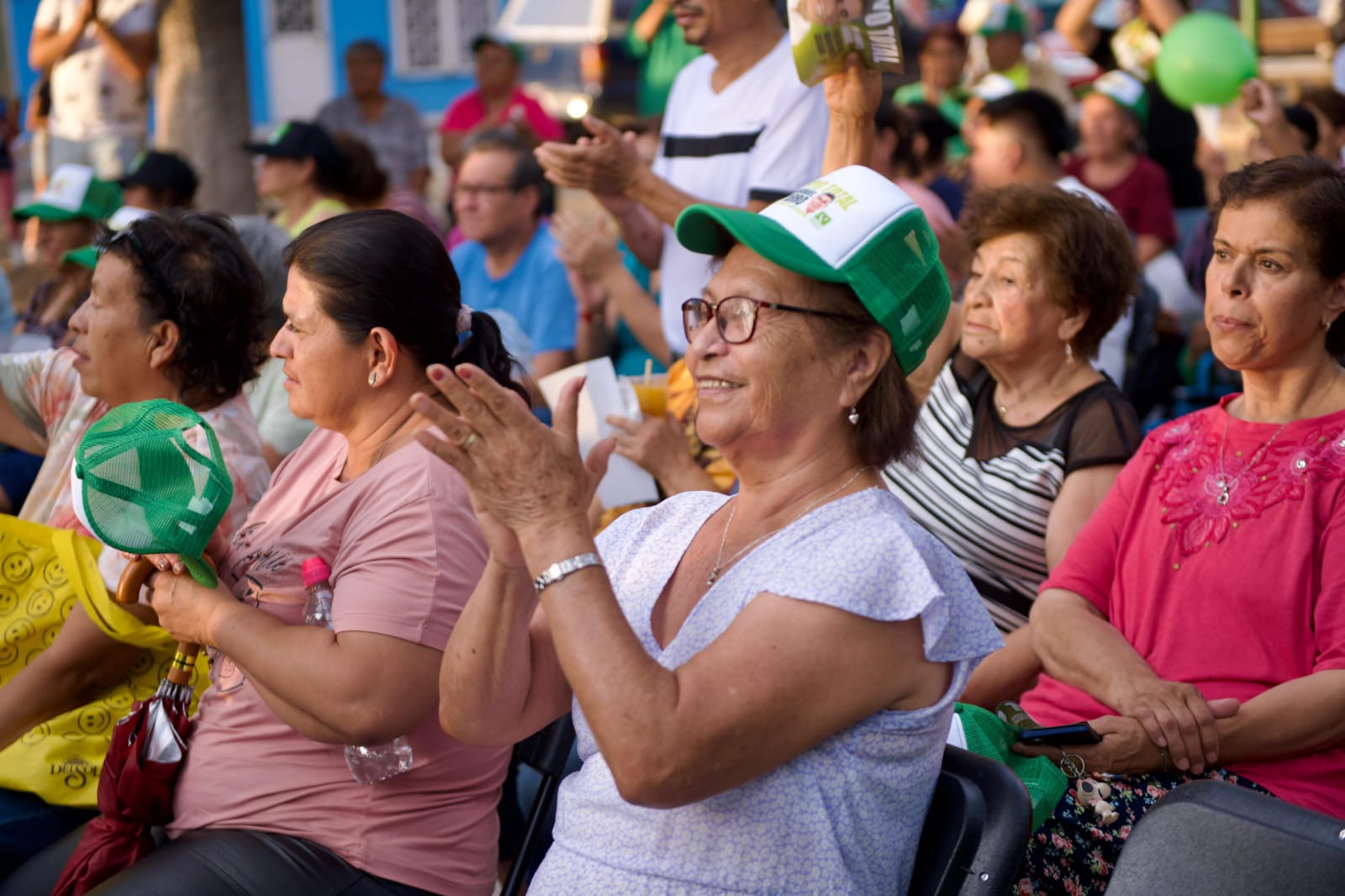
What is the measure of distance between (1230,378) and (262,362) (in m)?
3.46

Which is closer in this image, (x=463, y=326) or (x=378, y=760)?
(x=378, y=760)

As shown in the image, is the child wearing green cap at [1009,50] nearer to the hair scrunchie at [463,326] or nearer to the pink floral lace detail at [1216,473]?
the pink floral lace detail at [1216,473]

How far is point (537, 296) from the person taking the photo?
5.38 m

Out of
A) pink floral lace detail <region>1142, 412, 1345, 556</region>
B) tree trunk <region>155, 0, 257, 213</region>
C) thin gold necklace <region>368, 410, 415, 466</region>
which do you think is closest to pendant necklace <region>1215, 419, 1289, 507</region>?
pink floral lace detail <region>1142, 412, 1345, 556</region>

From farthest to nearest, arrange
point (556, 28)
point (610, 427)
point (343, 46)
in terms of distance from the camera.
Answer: point (343, 46) < point (556, 28) < point (610, 427)

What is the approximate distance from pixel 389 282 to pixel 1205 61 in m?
5.23

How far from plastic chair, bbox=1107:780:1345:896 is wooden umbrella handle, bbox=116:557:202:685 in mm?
1598

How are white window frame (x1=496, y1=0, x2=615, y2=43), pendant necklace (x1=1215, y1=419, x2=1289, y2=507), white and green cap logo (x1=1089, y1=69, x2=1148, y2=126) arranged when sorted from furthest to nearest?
Answer: white window frame (x1=496, y1=0, x2=615, y2=43) < white and green cap logo (x1=1089, y1=69, x2=1148, y2=126) < pendant necklace (x1=1215, y1=419, x2=1289, y2=507)

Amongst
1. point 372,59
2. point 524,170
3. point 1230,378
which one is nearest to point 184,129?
point 372,59

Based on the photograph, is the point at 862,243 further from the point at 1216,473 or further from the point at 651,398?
the point at 651,398

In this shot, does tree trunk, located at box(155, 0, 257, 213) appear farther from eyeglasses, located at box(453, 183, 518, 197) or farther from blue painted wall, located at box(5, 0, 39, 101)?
blue painted wall, located at box(5, 0, 39, 101)

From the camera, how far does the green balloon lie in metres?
6.41

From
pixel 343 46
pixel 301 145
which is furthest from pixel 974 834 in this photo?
pixel 343 46

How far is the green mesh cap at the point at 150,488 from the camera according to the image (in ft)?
7.48
